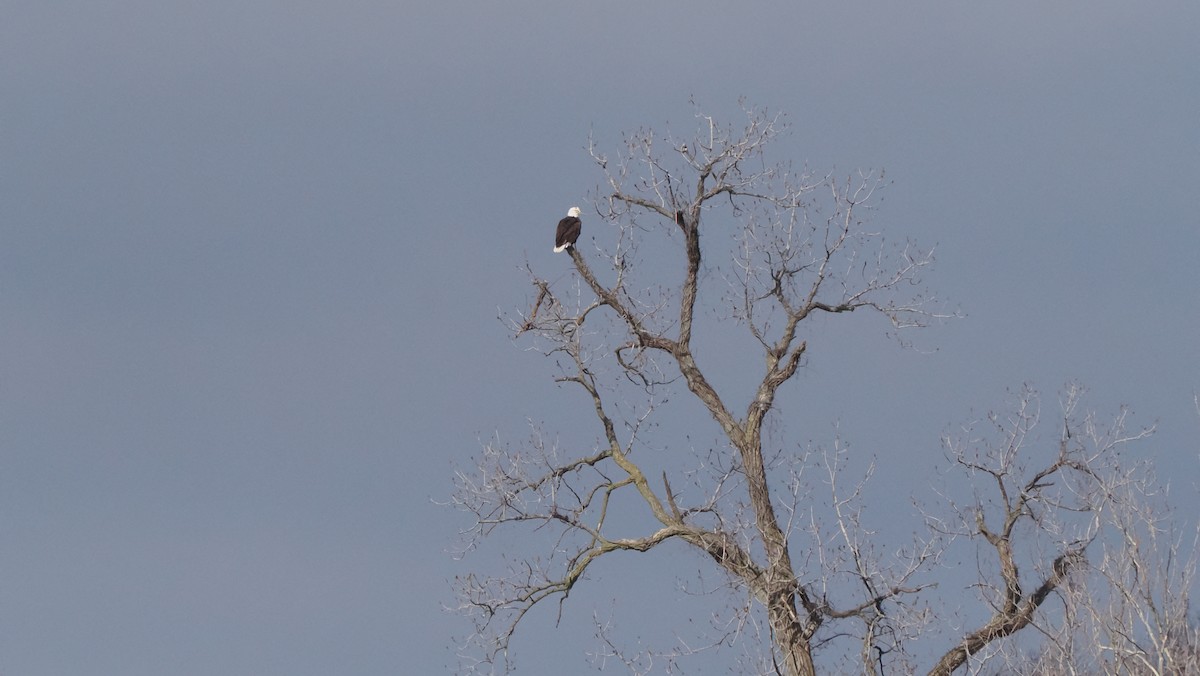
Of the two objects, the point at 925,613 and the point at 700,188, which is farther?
the point at 700,188

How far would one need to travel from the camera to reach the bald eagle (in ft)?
54.1

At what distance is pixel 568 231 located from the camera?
1659 cm

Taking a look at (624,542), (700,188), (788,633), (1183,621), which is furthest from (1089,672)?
(700,188)

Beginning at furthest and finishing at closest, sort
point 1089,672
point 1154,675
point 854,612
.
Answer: point 1089,672 → point 854,612 → point 1154,675

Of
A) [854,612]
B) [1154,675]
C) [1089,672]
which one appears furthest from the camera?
[1089,672]

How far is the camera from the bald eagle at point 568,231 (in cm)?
1650

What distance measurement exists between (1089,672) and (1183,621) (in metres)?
1.24

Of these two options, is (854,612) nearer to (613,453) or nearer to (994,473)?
(994,473)

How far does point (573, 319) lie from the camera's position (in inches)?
594

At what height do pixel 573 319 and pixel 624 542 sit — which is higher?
pixel 573 319

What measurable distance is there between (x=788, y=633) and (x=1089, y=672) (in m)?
3.24

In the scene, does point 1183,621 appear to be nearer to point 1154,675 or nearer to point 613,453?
point 1154,675

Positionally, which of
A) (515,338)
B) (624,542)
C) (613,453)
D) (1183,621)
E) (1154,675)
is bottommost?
(1154,675)

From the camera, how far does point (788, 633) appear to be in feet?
44.9
